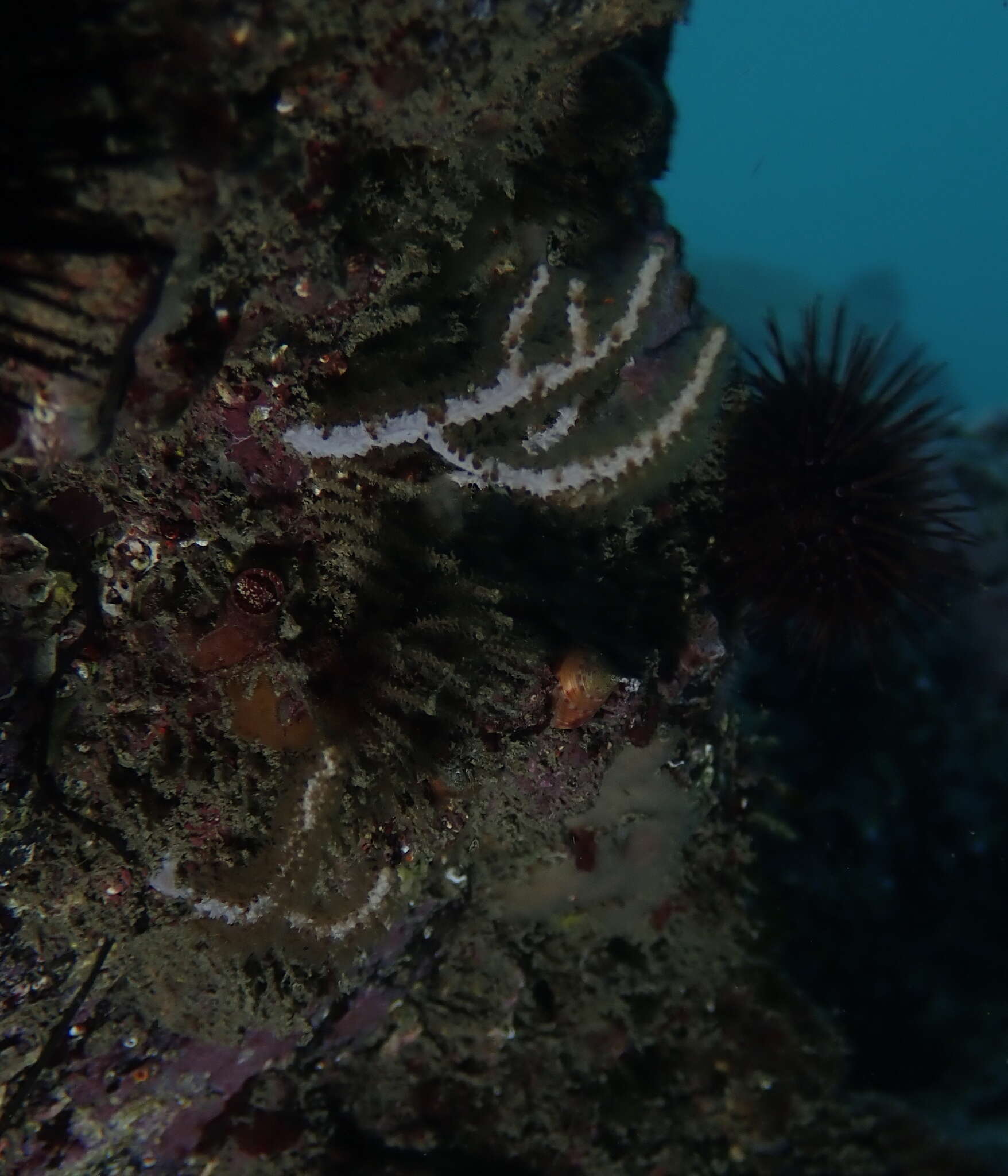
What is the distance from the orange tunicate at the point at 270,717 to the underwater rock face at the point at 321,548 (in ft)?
0.04

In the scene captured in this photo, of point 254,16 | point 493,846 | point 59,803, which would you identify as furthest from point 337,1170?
point 254,16

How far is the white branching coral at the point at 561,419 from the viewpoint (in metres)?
2.75

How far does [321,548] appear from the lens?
108 inches

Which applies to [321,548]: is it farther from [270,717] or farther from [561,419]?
[561,419]

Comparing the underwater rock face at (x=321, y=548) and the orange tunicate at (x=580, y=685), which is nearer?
the underwater rock face at (x=321, y=548)

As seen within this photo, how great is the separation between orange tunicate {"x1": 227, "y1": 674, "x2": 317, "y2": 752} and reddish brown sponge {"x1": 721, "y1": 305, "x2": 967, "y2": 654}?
2.32 m

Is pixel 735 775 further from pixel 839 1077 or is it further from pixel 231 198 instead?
pixel 231 198

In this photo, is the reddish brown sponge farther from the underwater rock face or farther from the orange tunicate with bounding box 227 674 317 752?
the orange tunicate with bounding box 227 674 317 752

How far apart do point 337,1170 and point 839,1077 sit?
121 inches

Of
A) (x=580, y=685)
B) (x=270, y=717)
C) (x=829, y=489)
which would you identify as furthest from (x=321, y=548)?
(x=829, y=489)

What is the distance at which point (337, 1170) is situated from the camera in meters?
4.45

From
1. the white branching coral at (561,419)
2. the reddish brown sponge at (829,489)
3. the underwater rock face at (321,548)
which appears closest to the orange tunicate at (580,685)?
the underwater rock face at (321,548)

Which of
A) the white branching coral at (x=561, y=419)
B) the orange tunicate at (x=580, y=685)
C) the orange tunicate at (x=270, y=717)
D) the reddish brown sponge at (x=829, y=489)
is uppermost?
the reddish brown sponge at (x=829, y=489)

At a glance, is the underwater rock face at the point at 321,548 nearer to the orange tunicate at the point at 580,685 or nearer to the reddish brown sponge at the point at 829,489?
the orange tunicate at the point at 580,685
